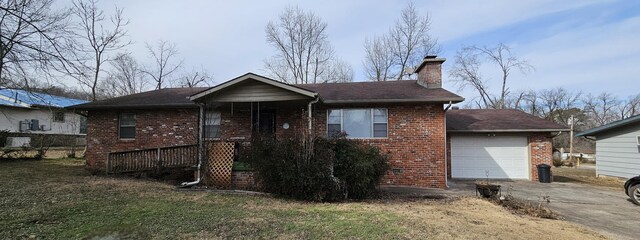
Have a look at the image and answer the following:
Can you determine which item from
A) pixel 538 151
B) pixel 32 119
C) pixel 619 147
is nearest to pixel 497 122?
pixel 538 151

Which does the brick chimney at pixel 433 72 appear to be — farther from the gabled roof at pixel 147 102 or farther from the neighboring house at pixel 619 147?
the gabled roof at pixel 147 102

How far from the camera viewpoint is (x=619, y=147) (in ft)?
49.6

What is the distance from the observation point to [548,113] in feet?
153

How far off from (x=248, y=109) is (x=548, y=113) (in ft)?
155

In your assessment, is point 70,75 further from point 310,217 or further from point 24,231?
point 310,217

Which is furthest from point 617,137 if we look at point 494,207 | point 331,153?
point 331,153

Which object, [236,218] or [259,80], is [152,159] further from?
[236,218]

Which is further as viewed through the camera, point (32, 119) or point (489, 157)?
point (32, 119)

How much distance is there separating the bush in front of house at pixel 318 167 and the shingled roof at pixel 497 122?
23.4 ft

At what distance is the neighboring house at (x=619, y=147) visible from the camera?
1423cm

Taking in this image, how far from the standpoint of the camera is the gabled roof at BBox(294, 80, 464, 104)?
11.5 meters

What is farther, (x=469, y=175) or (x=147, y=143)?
(x=469, y=175)

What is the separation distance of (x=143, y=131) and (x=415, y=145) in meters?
10.3

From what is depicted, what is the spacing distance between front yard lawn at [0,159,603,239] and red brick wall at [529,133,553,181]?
23.6 feet
